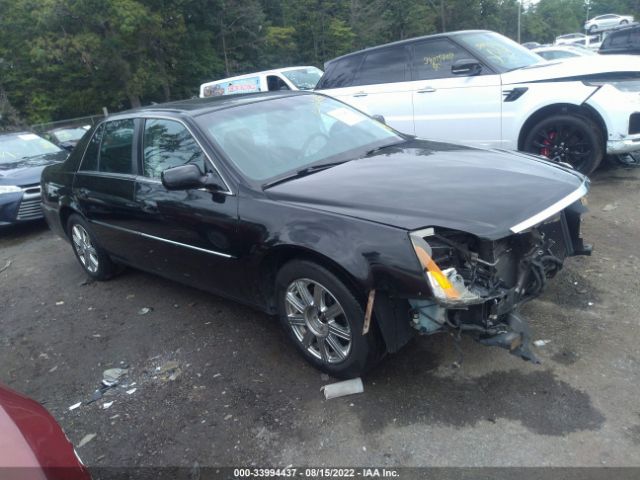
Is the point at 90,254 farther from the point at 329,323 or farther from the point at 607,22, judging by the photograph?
the point at 607,22

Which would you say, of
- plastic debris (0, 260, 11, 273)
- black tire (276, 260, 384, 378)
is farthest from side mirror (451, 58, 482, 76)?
plastic debris (0, 260, 11, 273)

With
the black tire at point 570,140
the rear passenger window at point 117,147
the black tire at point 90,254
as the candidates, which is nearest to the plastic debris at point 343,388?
the rear passenger window at point 117,147

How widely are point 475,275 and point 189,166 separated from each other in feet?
6.44

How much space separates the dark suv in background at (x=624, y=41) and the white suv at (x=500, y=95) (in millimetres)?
8964

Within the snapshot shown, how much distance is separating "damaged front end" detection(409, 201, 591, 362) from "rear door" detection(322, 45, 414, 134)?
4587mm

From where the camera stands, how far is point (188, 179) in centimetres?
345

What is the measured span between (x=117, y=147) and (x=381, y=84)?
13.6 ft

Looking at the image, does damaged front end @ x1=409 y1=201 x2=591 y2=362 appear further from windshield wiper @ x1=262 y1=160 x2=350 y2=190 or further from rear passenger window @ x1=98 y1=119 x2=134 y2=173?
rear passenger window @ x1=98 y1=119 x2=134 y2=173

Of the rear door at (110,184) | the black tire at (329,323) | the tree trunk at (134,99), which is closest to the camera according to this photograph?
the black tire at (329,323)

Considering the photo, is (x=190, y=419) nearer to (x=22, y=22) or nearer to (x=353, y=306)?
(x=353, y=306)

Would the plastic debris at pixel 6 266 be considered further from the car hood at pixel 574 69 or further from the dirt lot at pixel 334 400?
the car hood at pixel 574 69

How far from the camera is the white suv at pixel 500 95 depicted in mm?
5781

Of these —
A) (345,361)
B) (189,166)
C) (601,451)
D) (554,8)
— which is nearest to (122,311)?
(189,166)

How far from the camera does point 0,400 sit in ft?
6.81
